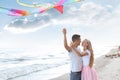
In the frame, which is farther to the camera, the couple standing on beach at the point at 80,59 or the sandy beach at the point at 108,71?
the sandy beach at the point at 108,71

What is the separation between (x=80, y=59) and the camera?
23.5 feet

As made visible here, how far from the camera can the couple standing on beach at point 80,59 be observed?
7.01 m

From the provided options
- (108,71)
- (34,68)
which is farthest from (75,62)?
(34,68)

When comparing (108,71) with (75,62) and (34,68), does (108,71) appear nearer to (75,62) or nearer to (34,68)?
(75,62)

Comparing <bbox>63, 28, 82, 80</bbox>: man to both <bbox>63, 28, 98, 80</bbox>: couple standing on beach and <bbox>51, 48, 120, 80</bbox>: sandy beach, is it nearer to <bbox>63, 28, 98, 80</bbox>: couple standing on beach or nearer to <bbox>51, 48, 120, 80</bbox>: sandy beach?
<bbox>63, 28, 98, 80</bbox>: couple standing on beach

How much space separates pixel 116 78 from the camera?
1263 cm

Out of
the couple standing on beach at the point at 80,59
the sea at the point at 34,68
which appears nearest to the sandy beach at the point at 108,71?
the sea at the point at 34,68

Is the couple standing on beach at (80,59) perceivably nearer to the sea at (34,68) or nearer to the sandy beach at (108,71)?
the sandy beach at (108,71)

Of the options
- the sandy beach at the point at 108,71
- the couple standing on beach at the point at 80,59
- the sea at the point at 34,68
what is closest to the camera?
the couple standing on beach at the point at 80,59

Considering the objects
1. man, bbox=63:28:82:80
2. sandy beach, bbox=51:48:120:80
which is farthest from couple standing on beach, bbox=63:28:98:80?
sandy beach, bbox=51:48:120:80

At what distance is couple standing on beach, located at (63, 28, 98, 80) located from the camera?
7012mm

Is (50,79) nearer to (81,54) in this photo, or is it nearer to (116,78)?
(116,78)

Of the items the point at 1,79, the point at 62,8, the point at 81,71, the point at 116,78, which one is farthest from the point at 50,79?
the point at 81,71

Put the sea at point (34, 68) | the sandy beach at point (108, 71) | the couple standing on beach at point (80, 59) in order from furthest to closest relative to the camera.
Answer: the sea at point (34, 68)
the sandy beach at point (108, 71)
the couple standing on beach at point (80, 59)
